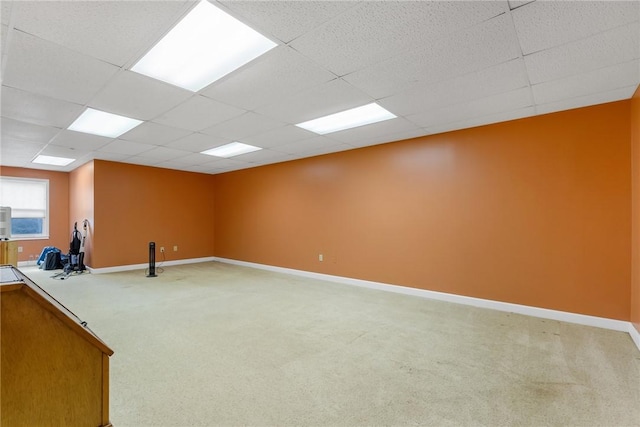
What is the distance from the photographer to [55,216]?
7.21 meters

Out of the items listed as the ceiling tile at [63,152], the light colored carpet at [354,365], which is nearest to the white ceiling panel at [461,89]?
the light colored carpet at [354,365]

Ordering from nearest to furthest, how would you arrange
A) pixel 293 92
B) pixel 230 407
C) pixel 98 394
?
pixel 98 394
pixel 230 407
pixel 293 92

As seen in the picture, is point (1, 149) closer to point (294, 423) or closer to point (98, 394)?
point (98, 394)

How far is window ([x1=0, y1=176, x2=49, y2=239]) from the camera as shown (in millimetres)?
6598

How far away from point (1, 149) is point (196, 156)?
3103 mm

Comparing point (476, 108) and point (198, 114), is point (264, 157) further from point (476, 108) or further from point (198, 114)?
point (476, 108)

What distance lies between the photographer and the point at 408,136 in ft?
14.4

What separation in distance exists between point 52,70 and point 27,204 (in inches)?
254

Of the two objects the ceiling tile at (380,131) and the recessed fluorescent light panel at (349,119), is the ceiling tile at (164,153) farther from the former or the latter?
the ceiling tile at (380,131)

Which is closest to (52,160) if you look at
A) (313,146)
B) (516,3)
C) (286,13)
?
(313,146)

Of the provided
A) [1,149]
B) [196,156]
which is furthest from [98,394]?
[1,149]

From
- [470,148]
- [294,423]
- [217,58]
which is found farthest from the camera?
[470,148]

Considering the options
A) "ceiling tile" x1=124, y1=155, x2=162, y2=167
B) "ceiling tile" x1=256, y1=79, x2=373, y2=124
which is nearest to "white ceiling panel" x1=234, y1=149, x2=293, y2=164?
"ceiling tile" x1=124, y1=155, x2=162, y2=167

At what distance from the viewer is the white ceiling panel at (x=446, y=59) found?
6.52 feet
